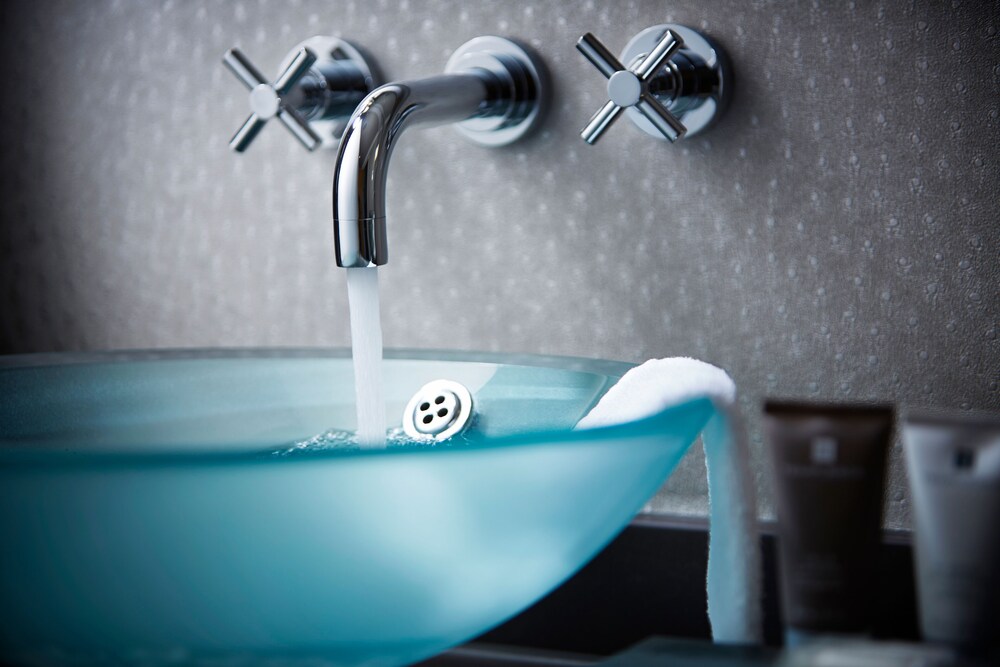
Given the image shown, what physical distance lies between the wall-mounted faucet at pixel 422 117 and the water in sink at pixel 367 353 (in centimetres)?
4

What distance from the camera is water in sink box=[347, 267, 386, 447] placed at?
2.15 ft

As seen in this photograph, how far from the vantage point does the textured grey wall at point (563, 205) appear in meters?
0.71

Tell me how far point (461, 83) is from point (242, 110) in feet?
0.86

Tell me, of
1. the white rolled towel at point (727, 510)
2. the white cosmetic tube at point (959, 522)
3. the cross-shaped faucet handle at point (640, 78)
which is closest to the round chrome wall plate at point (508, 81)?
the cross-shaped faucet handle at point (640, 78)

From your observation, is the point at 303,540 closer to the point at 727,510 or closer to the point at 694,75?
the point at 727,510

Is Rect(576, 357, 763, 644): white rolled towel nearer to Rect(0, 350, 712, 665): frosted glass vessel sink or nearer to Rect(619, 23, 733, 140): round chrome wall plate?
Rect(0, 350, 712, 665): frosted glass vessel sink

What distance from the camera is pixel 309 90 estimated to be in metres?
0.80

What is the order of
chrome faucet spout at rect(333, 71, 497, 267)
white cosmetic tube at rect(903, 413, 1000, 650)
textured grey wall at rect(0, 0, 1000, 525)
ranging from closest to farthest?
white cosmetic tube at rect(903, 413, 1000, 650) → chrome faucet spout at rect(333, 71, 497, 267) → textured grey wall at rect(0, 0, 1000, 525)

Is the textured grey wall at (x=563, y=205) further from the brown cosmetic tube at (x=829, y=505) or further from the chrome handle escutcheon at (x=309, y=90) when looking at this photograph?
the brown cosmetic tube at (x=829, y=505)

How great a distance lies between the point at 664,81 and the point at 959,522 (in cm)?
37

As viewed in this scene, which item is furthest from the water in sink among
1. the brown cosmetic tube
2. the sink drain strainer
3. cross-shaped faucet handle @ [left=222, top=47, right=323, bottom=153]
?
the brown cosmetic tube

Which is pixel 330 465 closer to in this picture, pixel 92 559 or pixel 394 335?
pixel 92 559

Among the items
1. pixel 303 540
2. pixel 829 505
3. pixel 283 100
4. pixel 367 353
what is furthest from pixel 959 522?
pixel 283 100

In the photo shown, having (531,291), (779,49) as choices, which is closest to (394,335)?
(531,291)
